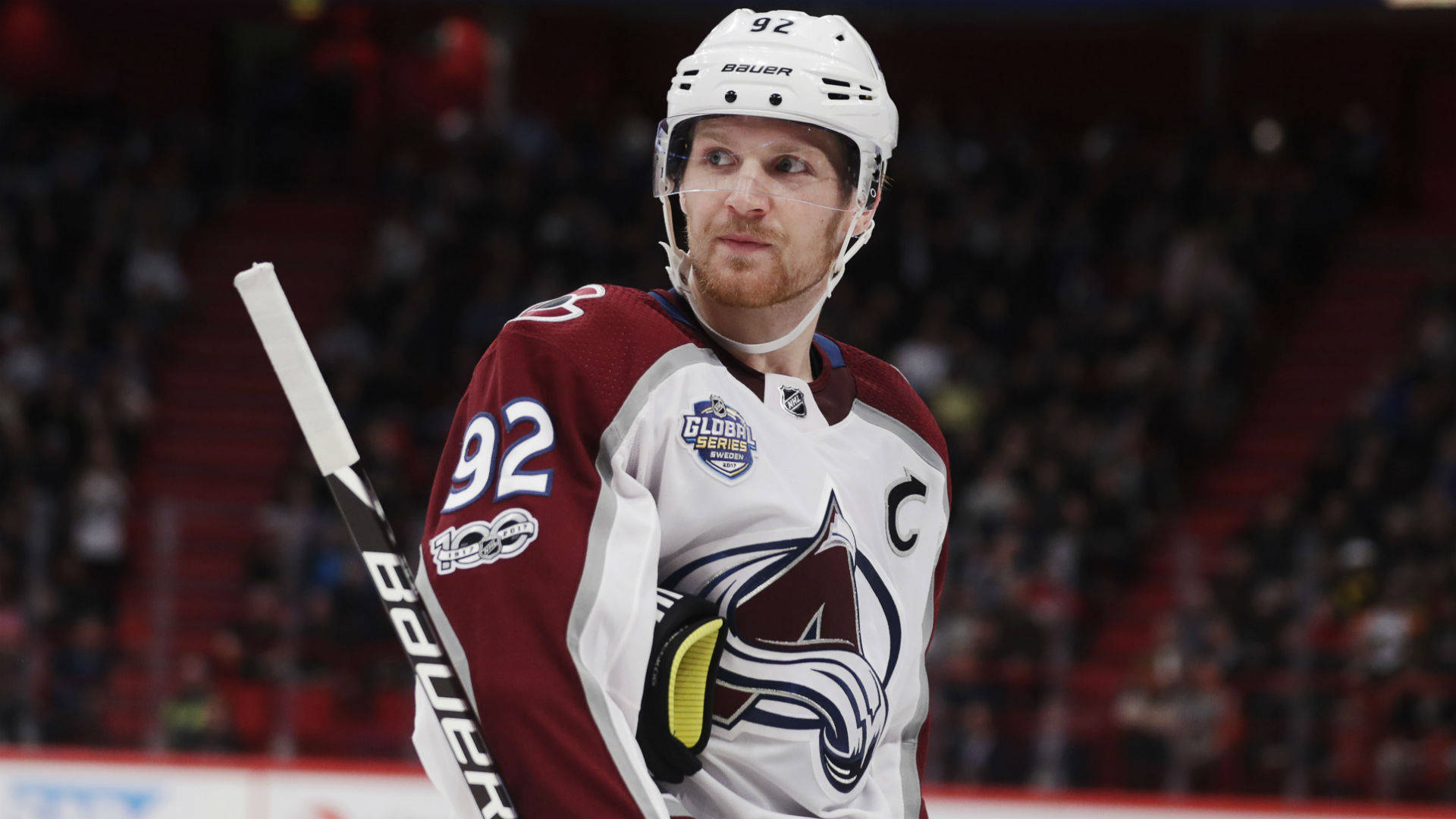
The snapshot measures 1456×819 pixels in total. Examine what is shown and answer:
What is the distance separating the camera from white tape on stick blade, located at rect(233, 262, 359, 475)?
1.56m

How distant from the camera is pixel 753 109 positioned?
1798 mm

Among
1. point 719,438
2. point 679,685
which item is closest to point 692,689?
point 679,685

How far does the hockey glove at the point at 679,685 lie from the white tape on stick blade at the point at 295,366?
0.32 m

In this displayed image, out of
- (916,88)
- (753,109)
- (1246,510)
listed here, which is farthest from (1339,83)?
(753,109)

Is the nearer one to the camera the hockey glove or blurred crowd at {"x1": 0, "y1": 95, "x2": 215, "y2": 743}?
the hockey glove

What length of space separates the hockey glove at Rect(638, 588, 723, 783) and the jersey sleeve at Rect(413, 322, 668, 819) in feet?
0.13

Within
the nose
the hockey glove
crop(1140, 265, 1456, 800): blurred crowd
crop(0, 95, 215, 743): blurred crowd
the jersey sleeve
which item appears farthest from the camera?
crop(0, 95, 215, 743): blurred crowd

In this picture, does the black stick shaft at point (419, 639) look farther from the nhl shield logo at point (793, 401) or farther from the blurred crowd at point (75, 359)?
the blurred crowd at point (75, 359)

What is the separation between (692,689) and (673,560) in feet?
0.41

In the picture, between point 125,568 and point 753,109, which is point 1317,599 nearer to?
point 125,568

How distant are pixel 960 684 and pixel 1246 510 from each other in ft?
9.83

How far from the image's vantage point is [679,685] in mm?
1643

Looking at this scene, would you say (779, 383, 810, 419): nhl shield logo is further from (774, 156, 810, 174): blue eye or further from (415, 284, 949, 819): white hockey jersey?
(774, 156, 810, 174): blue eye

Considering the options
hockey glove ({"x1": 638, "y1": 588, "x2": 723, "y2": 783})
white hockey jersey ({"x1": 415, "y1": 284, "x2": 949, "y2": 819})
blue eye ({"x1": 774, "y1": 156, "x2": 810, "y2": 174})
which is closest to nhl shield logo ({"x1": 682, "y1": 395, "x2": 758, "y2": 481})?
white hockey jersey ({"x1": 415, "y1": 284, "x2": 949, "y2": 819})
